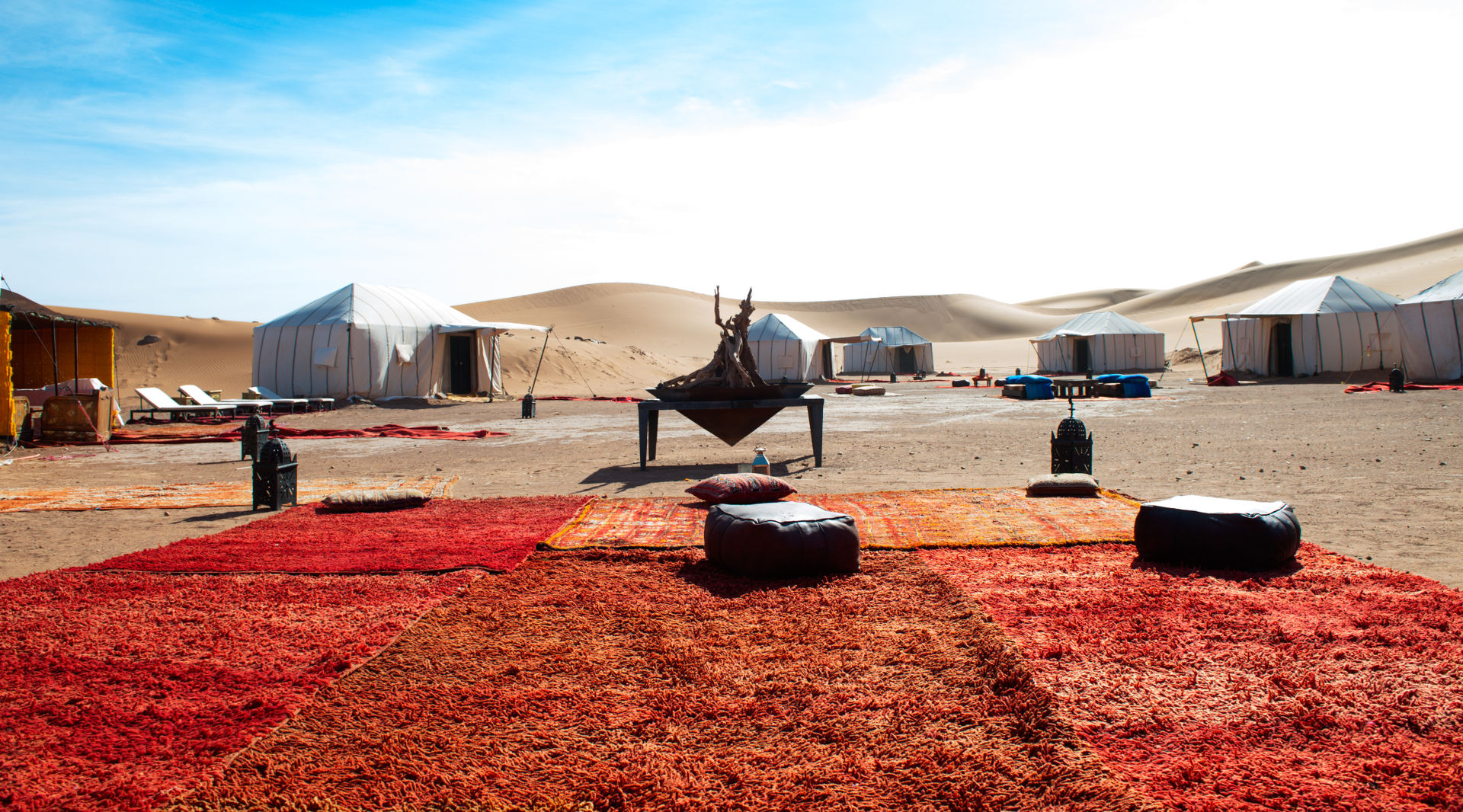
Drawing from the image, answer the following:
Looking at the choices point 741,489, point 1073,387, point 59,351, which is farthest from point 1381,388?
point 59,351

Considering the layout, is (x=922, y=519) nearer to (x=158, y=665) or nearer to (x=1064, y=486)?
(x=1064, y=486)

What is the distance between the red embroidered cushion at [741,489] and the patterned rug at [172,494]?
7.86 ft

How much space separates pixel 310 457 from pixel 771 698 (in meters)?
9.64

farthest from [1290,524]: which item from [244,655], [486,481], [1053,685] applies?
[486,481]

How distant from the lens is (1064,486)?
612 centimetres

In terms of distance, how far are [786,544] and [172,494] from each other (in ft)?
19.8

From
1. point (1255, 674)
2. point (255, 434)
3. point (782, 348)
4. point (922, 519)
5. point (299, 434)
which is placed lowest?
point (1255, 674)

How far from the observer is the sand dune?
1355 inches

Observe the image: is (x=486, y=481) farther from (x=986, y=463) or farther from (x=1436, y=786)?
(x=1436, y=786)

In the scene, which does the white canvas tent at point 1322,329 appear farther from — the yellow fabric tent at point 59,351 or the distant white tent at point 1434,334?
the yellow fabric tent at point 59,351

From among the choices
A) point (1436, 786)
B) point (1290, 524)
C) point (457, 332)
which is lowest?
point (1436, 786)

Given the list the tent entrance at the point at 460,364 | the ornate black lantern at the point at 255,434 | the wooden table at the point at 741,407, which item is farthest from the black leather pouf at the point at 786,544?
the tent entrance at the point at 460,364

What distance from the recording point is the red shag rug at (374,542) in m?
4.48

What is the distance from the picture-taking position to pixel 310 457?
35.1 feet
